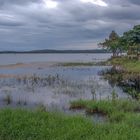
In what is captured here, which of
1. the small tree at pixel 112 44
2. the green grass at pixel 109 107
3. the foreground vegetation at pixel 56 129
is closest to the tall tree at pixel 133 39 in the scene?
the small tree at pixel 112 44

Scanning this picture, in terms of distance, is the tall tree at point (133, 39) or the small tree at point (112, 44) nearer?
the tall tree at point (133, 39)

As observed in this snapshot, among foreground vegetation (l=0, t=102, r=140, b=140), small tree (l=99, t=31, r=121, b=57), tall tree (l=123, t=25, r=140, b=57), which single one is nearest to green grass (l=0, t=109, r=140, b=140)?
foreground vegetation (l=0, t=102, r=140, b=140)

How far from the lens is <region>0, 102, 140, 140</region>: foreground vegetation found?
12524 mm

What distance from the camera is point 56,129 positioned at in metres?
13.4

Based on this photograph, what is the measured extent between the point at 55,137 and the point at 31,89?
20.6 m

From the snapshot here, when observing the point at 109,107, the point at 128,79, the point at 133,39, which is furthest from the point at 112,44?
the point at 109,107

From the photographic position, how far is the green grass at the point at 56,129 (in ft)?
41.1

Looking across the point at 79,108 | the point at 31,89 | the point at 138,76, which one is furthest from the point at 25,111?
the point at 138,76

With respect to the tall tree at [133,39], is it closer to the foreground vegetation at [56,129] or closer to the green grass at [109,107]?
the green grass at [109,107]

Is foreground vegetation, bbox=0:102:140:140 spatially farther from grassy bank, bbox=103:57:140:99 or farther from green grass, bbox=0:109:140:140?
grassy bank, bbox=103:57:140:99

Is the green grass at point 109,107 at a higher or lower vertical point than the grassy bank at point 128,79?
higher

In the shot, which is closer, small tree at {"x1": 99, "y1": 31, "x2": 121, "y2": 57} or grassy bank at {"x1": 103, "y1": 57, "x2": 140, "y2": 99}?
grassy bank at {"x1": 103, "y1": 57, "x2": 140, "y2": 99}

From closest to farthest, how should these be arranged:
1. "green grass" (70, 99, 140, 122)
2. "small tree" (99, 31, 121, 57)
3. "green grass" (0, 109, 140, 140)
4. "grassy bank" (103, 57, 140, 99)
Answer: "green grass" (0, 109, 140, 140), "green grass" (70, 99, 140, 122), "grassy bank" (103, 57, 140, 99), "small tree" (99, 31, 121, 57)

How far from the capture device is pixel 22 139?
12648 millimetres
